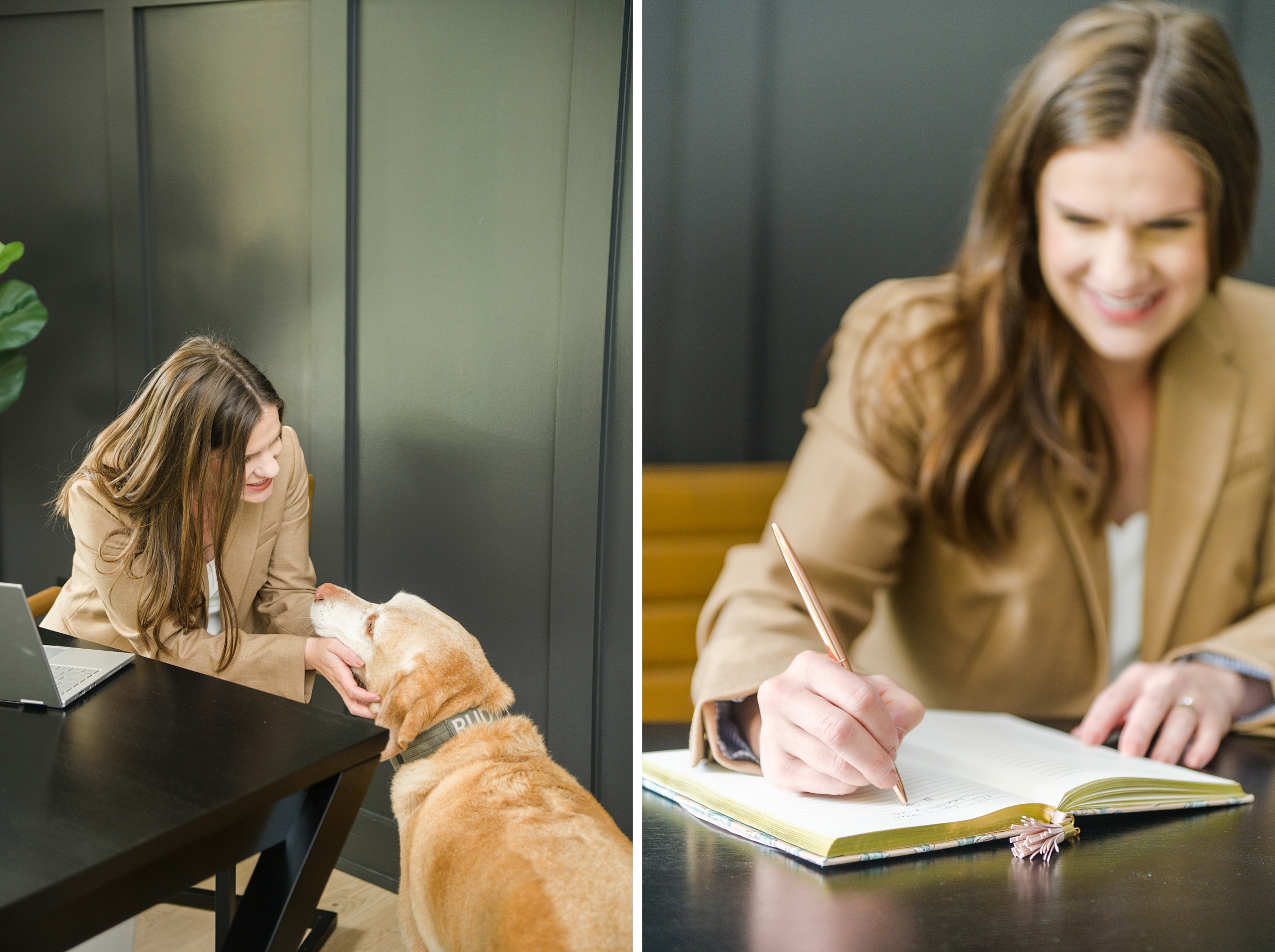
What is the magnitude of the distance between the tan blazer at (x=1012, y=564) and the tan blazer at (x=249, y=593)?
2.84 feet

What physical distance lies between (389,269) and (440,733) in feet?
2.89

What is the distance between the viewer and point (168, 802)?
111cm

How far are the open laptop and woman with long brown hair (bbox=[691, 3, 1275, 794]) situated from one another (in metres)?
0.96

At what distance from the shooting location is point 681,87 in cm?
140

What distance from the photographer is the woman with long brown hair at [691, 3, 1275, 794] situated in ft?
4.15

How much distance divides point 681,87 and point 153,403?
4.00ft

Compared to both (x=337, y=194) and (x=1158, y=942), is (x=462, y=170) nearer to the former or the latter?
→ (x=337, y=194)

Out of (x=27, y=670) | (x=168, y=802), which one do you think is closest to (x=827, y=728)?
(x=168, y=802)

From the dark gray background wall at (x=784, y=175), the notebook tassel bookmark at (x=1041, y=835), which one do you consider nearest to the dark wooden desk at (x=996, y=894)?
the notebook tassel bookmark at (x=1041, y=835)

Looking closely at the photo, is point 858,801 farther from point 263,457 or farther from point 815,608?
point 263,457

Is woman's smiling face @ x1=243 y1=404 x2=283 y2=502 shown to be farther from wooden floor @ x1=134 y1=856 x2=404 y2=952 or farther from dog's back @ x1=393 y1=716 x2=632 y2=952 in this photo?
wooden floor @ x1=134 y1=856 x2=404 y2=952

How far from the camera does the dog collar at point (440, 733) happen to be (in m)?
1.62

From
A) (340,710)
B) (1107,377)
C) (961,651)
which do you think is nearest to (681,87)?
(1107,377)

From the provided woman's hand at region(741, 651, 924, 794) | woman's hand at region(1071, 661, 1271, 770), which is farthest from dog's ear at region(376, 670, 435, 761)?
woman's hand at region(1071, 661, 1271, 770)
